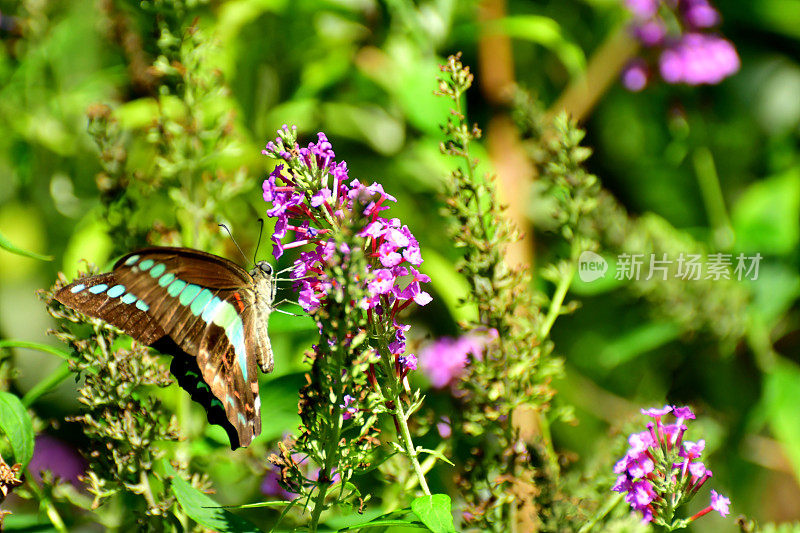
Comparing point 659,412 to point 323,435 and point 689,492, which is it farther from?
point 323,435

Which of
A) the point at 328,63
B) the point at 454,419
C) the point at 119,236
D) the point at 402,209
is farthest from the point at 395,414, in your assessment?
the point at 328,63

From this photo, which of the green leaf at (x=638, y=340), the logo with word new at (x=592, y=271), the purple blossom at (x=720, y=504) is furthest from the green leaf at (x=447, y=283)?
the purple blossom at (x=720, y=504)

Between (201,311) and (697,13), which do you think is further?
(697,13)

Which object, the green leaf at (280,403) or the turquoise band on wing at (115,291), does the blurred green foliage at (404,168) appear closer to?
the green leaf at (280,403)

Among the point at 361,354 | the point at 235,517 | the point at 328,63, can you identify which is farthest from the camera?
the point at 328,63

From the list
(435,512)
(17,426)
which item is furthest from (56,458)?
(435,512)

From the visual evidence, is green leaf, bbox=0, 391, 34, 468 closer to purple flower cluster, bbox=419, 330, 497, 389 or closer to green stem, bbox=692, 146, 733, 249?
purple flower cluster, bbox=419, 330, 497, 389

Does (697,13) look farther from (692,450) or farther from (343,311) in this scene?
(343,311)
